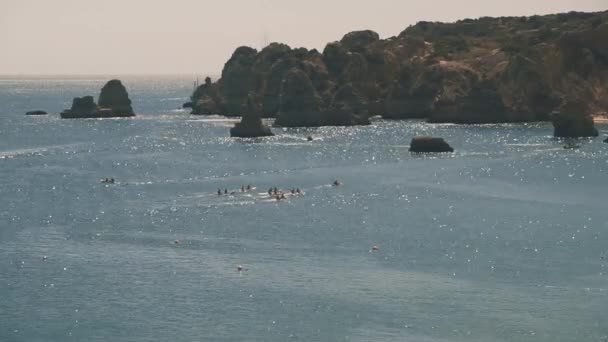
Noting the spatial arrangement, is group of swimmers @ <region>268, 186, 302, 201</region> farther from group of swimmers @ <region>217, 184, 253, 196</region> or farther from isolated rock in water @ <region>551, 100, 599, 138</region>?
isolated rock in water @ <region>551, 100, 599, 138</region>

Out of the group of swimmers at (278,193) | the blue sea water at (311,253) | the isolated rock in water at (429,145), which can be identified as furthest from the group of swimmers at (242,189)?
the isolated rock in water at (429,145)

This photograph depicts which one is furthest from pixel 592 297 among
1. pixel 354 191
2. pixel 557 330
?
pixel 354 191

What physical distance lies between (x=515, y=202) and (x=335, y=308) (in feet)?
180

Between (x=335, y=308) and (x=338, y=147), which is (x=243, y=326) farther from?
(x=338, y=147)

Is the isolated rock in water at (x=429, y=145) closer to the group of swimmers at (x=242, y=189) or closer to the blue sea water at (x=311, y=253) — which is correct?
the blue sea water at (x=311, y=253)

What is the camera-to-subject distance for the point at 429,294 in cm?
7438

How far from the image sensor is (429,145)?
17575 centimetres

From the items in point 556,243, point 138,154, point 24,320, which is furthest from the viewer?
point 138,154

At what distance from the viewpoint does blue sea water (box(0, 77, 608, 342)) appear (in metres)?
67.9

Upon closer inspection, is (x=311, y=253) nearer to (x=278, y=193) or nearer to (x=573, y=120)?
(x=278, y=193)

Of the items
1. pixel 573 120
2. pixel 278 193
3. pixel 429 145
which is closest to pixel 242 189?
pixel 278 193

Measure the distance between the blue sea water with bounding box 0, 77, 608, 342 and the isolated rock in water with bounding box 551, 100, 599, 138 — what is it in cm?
3011

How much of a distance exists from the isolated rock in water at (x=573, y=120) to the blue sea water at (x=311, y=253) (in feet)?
98.8

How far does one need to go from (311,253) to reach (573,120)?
113 metres
